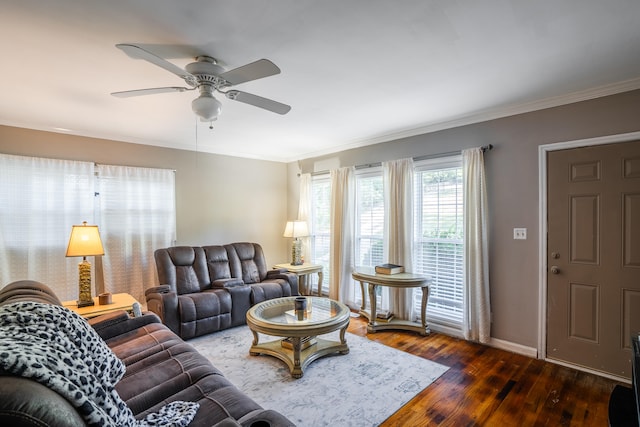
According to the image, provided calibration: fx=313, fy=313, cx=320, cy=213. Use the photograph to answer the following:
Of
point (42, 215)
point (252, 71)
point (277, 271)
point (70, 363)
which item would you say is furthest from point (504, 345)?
point (42, 215)

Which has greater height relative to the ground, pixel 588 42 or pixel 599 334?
pixel 588 42

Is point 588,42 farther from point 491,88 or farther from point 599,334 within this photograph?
point 599,334

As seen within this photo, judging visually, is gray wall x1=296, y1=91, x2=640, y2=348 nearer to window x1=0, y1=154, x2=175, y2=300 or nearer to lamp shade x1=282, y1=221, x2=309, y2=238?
lamp shade x1=282, y1=221, x2=309, y2=238

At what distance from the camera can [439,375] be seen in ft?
8.82

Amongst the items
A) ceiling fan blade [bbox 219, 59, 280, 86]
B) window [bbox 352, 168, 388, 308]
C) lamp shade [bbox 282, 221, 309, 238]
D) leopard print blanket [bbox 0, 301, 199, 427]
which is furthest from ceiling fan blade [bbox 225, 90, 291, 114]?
lamp shade [bbox 282, 221, 309, 238]

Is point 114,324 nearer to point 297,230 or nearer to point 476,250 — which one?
point 297,230

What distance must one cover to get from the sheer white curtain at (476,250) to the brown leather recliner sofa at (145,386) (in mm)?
2657

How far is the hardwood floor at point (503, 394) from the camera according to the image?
211 cm

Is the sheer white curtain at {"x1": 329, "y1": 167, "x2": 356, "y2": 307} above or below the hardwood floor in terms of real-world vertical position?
above

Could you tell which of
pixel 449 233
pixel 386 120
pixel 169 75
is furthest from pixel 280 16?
pixel 449 233

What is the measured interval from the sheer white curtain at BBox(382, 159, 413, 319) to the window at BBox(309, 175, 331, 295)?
49.5 inches

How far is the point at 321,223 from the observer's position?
5273 millimetres

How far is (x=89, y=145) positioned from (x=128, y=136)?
45cm

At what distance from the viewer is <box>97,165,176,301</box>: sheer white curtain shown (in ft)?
13.0
